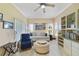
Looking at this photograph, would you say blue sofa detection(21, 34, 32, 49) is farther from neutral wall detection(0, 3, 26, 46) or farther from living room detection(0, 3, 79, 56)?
neutral wall detection(0, 3, 26, 46)

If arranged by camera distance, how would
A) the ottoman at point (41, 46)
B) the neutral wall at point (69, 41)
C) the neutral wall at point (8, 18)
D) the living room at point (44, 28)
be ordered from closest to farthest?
the neutral wall at point (8, 18), the neutral wall at point (69, 41), the living room at point (44, 28), the ottoman at point (41, 46)

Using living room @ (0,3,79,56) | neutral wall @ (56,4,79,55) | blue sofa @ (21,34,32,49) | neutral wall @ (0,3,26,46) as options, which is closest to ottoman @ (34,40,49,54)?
living room @ (0,3,79,56)

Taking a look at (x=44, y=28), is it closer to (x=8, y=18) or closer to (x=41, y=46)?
(x=41, y=46)

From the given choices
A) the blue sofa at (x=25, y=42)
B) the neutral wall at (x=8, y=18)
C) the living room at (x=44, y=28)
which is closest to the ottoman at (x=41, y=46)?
the living room at (x=44, y=28)

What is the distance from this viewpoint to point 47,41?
13.6ft

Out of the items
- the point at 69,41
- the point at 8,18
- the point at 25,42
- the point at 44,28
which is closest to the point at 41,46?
the point at 44,28

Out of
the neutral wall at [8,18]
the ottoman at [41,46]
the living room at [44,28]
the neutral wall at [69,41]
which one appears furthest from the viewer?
the ottoman at [41,46]

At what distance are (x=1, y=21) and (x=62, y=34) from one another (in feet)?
7.76

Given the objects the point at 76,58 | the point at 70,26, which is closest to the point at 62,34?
the point at 70,26

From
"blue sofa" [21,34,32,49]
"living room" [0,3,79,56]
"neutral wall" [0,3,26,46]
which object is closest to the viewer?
"neutral wall" [0,3,26,46]

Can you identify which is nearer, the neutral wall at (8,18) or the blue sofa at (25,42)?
the neutral wall at (8,18)

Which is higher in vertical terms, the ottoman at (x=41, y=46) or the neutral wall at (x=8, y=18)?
the neutral wall at (x=8, y=18)

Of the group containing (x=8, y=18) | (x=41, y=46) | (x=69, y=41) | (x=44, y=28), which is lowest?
(x=41, y=46)

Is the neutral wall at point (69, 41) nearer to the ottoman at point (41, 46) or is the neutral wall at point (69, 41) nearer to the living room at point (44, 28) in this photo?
the living room at point (44, 28)
